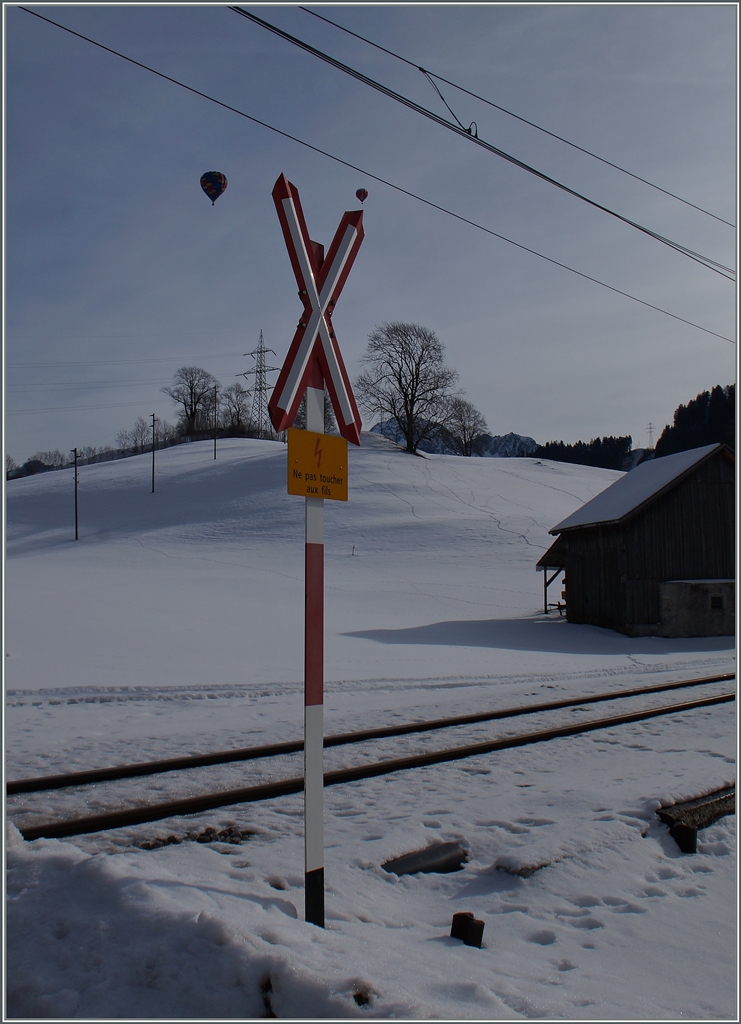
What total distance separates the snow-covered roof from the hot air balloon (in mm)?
17236

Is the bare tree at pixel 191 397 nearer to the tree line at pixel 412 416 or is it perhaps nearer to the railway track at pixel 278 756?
the tree line at pixel 412 416

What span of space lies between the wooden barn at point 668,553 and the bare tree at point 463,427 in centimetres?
5725

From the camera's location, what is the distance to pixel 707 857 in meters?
5.17

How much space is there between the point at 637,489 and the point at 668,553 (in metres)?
2.83

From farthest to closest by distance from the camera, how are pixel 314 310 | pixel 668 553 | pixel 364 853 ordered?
pixel 668 553
pixel 364 853
pixel 314 310

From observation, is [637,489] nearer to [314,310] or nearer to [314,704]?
[314,310]

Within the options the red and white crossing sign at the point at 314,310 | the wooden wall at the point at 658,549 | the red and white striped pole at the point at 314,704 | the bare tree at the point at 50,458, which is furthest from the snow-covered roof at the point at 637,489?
the bare tree at the point at 50,458

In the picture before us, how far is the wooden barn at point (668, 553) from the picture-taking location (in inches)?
1037

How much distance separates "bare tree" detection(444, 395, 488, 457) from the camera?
8550 cm

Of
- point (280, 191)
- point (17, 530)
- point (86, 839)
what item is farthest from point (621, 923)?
point (17, 530)

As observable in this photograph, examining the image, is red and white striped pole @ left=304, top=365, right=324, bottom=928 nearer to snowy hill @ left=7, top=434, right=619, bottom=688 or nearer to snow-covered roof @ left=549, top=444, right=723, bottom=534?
snowy hill @ left=7, top=434, right=619, bottom=688

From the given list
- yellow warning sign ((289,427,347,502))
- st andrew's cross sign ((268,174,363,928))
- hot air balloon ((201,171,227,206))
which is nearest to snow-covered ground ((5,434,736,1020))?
st andrew's cross sign ((268,174,363,928))

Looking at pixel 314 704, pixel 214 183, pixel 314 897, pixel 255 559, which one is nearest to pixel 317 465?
pixel 314 704

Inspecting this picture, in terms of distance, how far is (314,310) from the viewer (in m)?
4.17
